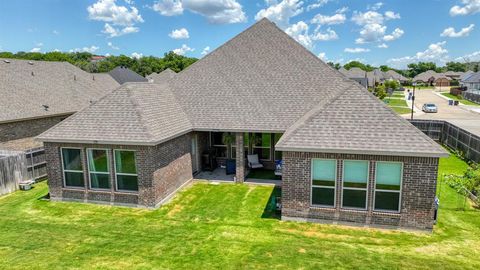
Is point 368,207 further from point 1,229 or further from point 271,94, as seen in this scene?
point 1,229

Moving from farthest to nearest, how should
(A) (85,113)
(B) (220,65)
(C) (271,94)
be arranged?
(B) (220,65) < (C) (271,94) < (A) (85,113)

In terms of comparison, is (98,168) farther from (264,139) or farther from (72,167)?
(264,139)

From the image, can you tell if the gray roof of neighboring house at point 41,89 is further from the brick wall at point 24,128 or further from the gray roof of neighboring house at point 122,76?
the gray roof of neighboring house at point 122,76

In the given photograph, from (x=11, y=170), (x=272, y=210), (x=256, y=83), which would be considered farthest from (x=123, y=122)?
(x=256, y=83)

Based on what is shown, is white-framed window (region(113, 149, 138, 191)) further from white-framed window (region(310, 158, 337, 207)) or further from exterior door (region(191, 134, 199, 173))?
white-framed window (region(310, 158, 337, 207))

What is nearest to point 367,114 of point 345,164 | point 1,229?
point 345,164

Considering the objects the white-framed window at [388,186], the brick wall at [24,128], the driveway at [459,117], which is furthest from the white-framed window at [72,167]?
the driveway at [459,117]

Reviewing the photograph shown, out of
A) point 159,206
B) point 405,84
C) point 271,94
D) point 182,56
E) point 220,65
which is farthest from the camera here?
point 405,84

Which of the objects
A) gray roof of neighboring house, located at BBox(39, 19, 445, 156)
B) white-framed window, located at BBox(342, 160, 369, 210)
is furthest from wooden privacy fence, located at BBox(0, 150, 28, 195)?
white-framed window, located at BBox(342, 160, 369, 210)
